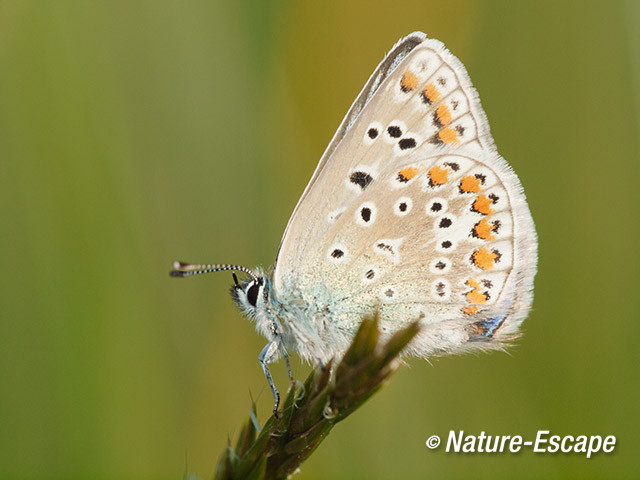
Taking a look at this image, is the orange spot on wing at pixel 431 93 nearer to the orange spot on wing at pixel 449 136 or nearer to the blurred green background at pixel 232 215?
the orange spot on wing at pixel 449 136

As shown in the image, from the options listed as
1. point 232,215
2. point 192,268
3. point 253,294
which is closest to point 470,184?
point 253,294

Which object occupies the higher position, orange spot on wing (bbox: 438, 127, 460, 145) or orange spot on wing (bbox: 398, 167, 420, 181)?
orange spot on wing (bbox: 438, 127, 460, 145)

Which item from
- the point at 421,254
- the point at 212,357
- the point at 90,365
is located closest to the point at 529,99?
the point at 421,254

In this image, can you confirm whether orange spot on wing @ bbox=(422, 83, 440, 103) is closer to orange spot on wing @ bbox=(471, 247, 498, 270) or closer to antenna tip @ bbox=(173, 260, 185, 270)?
orange spot on wing @ bbox=(471, 247, 498, 270)

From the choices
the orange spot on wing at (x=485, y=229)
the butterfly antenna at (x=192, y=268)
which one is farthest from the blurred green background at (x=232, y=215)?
the orange spot on wing at (x=485, y=229)

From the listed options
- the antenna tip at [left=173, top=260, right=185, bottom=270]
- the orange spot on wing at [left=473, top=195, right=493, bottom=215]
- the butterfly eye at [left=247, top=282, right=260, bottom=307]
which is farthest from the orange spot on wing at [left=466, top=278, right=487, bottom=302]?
the antenna tip at [left=173, top=260, right=185, bottom=270]

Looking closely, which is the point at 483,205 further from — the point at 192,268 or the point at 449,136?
the point at 192,268
